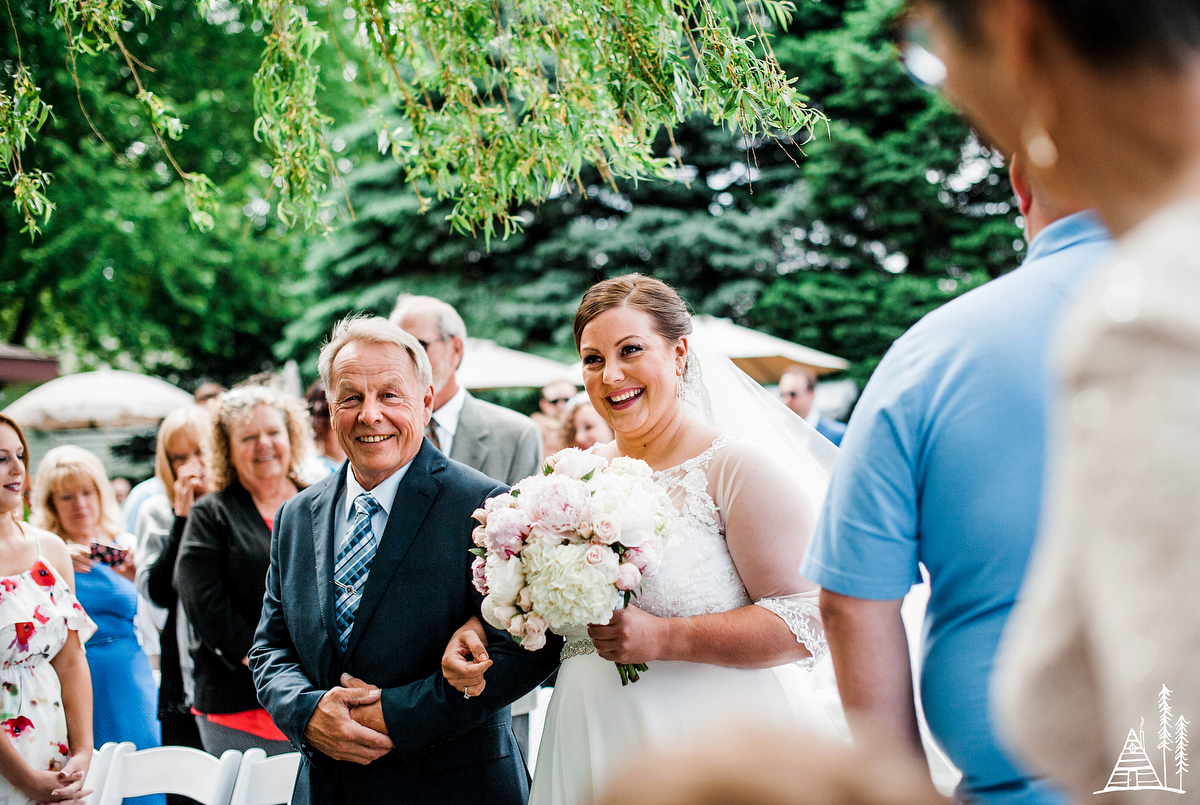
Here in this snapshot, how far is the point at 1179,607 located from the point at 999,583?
757 millimetres

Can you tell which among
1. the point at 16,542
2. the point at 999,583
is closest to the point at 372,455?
the point at 16,542

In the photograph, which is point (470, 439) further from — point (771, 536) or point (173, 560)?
point (771, 536)

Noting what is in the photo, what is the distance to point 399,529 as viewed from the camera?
281cm

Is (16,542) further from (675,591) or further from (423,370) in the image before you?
(675,591)

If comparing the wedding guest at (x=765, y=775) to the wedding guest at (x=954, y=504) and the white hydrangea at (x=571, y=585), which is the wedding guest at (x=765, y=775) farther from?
the white hydrangea at (x=571, y=585)

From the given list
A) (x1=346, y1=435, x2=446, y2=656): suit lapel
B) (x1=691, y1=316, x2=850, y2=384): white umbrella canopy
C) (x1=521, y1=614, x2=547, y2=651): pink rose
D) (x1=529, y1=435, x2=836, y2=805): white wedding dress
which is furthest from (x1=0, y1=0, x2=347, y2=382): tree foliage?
(x1=521, y1=614, x2=547, y2=651): pink rose

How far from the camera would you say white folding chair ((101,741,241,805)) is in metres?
3.18

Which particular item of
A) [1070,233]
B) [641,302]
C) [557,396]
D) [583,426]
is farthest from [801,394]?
[1070,233]

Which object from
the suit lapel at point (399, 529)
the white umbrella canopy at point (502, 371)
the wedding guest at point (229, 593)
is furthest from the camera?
the white umbrella canopy at point (502, 371)

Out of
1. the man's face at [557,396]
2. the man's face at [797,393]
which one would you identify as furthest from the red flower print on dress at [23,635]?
the man's face at [797,393]

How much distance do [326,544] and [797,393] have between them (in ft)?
21.3

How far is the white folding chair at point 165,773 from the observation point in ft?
10.4

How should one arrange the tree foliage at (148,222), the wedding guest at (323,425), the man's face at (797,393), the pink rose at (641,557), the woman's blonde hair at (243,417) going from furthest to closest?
the tree foliage at (148,222), the man's face at (797,393), the wedding guest at (323,425), the woman's blonde hair at (243,417), the pink rose at (641,557)

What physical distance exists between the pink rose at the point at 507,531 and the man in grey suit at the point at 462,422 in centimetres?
225
